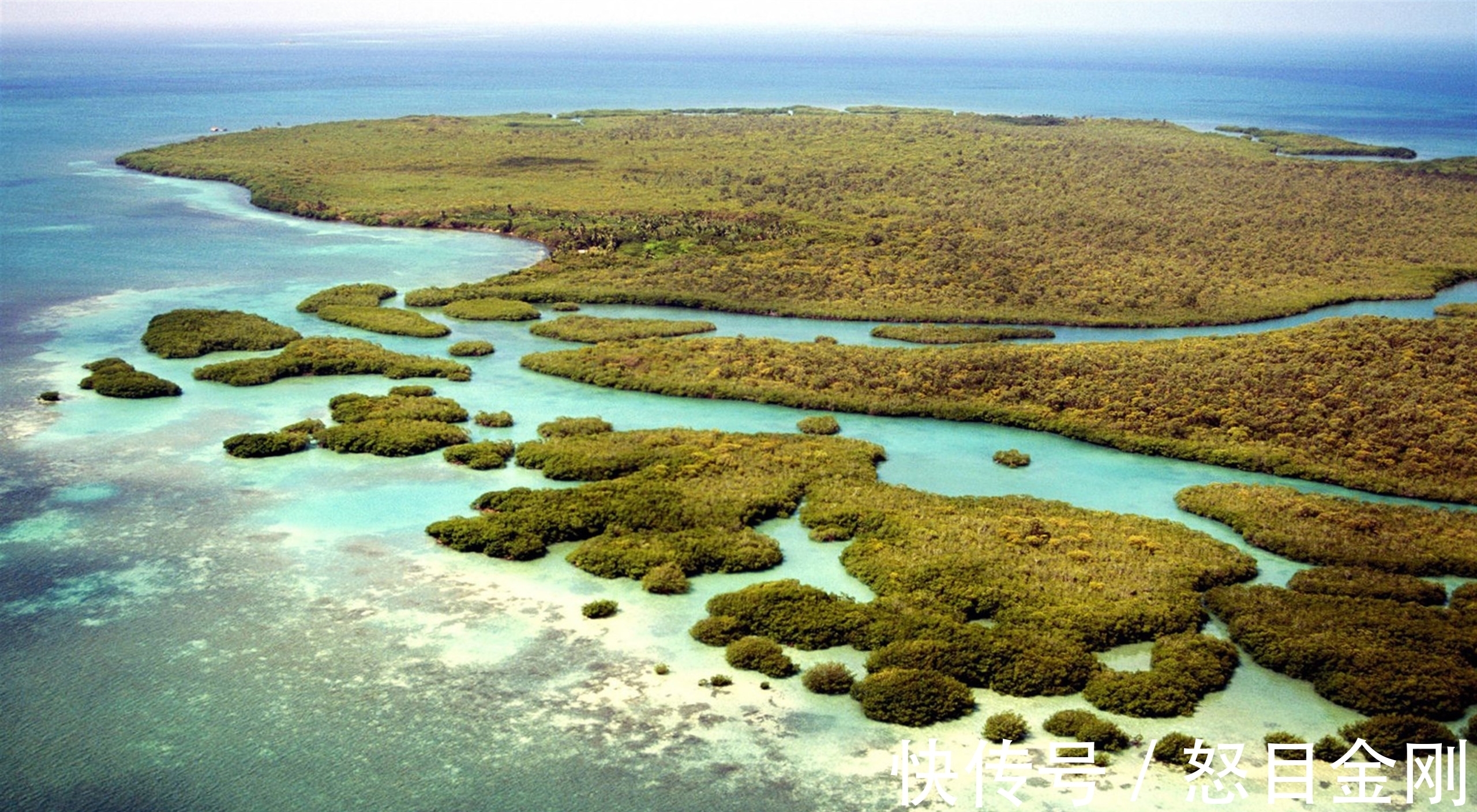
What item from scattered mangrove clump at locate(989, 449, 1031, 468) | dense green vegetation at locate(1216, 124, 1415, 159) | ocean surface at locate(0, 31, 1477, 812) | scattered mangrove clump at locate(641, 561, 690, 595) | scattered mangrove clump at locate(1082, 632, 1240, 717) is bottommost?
ocean surface at locate(0, 31, 1477, 812)

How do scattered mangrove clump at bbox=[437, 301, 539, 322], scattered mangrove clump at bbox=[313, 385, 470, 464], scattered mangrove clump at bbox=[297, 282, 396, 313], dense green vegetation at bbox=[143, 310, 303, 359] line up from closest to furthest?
scattered mangrove clump at bbox=[313, 385, 470, 464] < dense green vegetation at bbox=[143, 310, 303, 359] < scattered mangrove clump at bbox=[437, 301, 539, 322] < scattered mangrove clump at bbox=[297, 282, 396, 313]

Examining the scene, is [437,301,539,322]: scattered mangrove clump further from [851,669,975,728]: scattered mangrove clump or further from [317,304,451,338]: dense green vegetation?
[851,669,975,728]: scattered mangrove clump

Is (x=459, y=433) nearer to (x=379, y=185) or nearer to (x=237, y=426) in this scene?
(x=237, y=426)

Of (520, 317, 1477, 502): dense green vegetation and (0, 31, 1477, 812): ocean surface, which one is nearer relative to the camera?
(0, 31, 1477, 812): ocean surface

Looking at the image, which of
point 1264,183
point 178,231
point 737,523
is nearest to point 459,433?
point 737,523

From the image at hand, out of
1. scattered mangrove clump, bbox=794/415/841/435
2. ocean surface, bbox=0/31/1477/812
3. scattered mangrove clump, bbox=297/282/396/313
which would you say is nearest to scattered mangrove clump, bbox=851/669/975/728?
ocean surface, bbox=0/31/1477/812

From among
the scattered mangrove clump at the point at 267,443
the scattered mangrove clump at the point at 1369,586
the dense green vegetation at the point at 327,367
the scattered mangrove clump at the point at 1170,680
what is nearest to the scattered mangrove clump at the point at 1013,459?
the scattered mangrove clump at the point at 1369,586

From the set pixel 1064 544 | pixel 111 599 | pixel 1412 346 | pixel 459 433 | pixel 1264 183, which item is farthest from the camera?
pixel 1264 183
